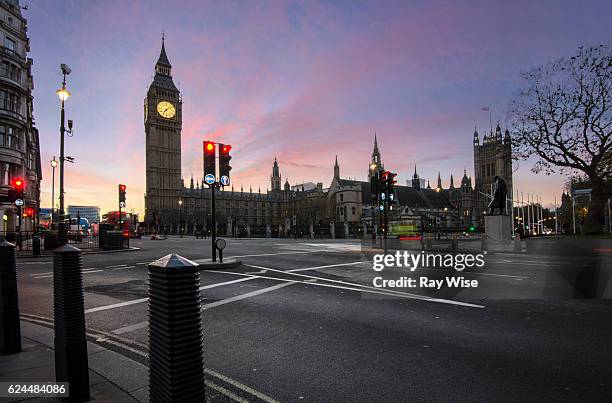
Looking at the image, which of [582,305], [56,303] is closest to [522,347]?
[582,305]

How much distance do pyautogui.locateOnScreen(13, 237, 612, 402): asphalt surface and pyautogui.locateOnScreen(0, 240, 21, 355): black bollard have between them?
132 centimetres

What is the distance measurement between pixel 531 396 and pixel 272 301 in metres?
5.12

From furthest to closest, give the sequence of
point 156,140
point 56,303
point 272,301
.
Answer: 1. point 156,140
2. point 272,301
3. point 56,303

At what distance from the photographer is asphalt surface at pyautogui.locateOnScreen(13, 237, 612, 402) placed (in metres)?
3.53

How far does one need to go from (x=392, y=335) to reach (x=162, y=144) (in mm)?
133612

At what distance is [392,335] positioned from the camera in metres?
5.15

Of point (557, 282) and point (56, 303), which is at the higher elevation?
point (56, 303)

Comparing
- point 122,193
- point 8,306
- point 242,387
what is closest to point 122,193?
point 122,193

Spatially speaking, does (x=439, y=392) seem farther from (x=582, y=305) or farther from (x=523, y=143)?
(x=523, y=143)

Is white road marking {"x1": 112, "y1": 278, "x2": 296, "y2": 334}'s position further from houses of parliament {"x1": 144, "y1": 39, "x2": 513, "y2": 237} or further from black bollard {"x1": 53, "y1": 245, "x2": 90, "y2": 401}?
houses of parliament {"x1": 144, "y1": 39, "x2": 513, "y2": 237}

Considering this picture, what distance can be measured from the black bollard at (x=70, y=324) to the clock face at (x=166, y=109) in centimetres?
13577

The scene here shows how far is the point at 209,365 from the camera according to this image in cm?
420

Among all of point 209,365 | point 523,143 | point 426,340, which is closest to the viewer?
point 209,365

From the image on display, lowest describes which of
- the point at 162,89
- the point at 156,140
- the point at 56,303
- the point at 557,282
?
the point at 557,282
